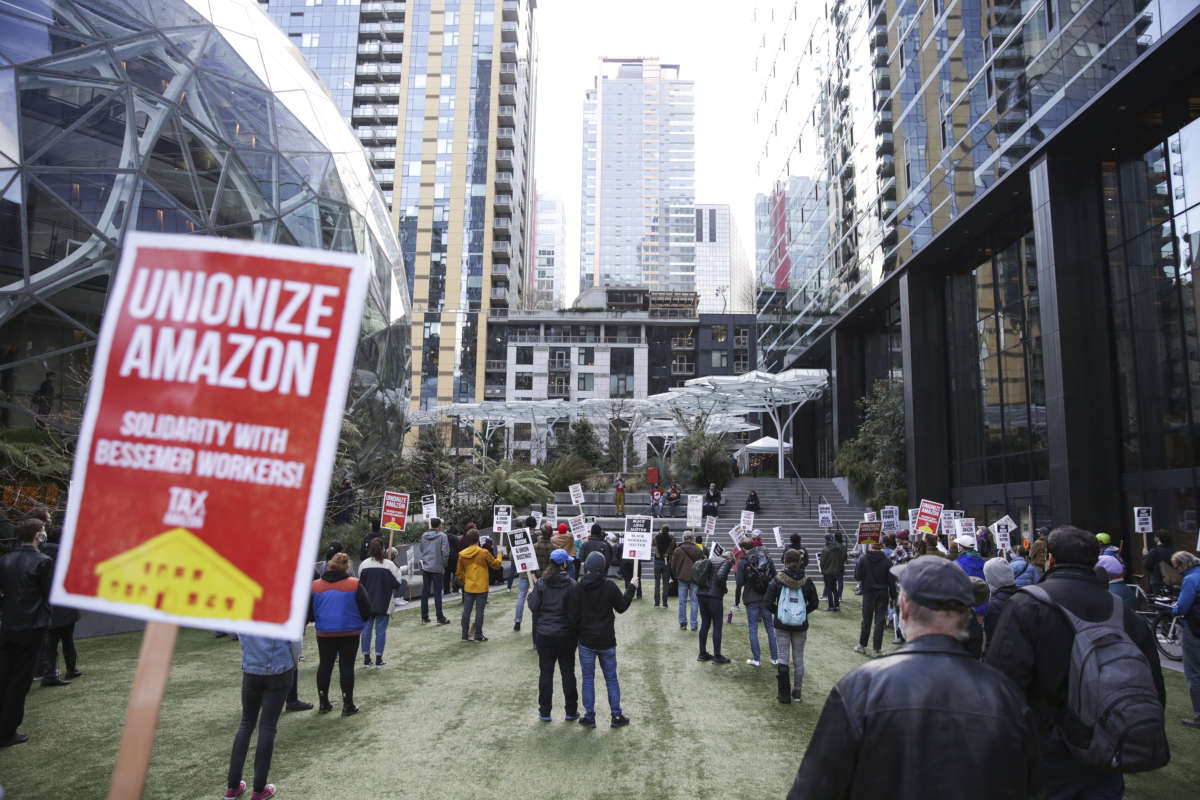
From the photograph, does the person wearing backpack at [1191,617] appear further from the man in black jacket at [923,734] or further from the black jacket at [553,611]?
the man in black jacket at [923,734]

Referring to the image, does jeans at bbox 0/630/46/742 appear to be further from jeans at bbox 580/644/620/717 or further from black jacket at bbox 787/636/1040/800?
black jacket at bbox 787/636/1040/800

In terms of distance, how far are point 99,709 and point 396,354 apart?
1215 centimetres

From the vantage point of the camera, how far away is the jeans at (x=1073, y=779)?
12.3 feet

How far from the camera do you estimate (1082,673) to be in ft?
11.9

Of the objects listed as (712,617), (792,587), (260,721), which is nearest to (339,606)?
(260,721)

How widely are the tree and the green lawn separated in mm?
20255

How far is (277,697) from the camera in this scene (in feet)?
19.2

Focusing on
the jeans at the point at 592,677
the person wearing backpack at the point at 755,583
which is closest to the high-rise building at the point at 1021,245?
the person wearing backpack at the point at 755,583

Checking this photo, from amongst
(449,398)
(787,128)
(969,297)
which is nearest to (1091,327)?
(969,297)

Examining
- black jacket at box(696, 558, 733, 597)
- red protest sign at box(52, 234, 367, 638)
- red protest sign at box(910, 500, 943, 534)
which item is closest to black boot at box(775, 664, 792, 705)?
black jacket at box(696, 558, 733, 597)

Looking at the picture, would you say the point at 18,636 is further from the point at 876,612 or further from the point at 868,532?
the point at 868,532

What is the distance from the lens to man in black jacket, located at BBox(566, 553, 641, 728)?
7.52 meters

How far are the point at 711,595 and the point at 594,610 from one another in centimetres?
348

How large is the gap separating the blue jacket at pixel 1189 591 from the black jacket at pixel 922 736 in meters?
6.01
